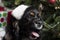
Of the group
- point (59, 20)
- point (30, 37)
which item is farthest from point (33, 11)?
point (59, 20)

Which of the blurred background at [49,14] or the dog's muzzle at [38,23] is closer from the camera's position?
the dog's muzzle at [38,23]

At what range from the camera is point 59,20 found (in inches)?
52.4

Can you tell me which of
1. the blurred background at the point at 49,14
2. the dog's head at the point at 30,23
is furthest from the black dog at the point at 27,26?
the blurred background at the point at 49,14

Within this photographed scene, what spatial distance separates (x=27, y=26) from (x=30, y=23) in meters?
0.02

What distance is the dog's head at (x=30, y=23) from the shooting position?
1.10m

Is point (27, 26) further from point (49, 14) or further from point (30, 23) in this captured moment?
point (49, 14)

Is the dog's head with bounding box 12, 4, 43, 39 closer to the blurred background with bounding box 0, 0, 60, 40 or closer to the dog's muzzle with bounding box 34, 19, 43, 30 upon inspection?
the dog's muzzle with bounding box 34, 19, 43, 30

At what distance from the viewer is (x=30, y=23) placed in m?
1.11

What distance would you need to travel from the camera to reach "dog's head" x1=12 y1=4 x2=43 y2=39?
1103 millimetres

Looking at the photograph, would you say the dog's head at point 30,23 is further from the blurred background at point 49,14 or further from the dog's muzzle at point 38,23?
the blurred background at point 49,14

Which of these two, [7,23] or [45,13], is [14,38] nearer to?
[7,23]

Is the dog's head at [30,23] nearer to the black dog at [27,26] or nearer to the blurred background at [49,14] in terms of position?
the black dog at [27,26]

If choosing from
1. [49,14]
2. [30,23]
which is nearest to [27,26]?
[30,23]

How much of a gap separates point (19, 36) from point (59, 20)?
343 millimetres
